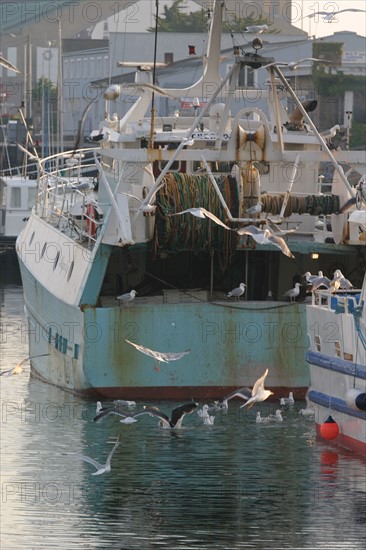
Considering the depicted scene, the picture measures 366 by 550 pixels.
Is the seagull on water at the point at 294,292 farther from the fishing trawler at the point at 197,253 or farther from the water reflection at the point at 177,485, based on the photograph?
the water reflection at the point at 177,485

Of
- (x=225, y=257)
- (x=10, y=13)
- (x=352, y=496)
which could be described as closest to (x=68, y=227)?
(x=225, y=257)

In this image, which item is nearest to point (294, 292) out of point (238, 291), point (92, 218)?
point (238, 291)

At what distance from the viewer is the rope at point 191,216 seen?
33.1m

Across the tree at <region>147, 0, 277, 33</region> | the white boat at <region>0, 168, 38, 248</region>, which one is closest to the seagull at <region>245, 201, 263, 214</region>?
the white boat at <region>0, 168, 38, 248</region>

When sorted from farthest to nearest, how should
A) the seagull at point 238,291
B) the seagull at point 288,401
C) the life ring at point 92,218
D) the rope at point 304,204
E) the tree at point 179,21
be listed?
the tree at point 179,21, the life ring at point 92,218, the rope at point 304,204, the seagull at point 238,291, the seagull at point 288,401

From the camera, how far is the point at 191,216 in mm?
33188

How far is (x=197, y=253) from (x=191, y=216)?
213 cm

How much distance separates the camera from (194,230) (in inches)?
1309

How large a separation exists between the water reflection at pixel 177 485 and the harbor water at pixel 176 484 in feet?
0.07

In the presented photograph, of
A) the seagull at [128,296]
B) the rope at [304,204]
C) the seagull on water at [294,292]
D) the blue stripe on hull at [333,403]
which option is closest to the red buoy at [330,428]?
the blue stripe on hull at [333,403]

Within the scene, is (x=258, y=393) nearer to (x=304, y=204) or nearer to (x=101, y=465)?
(x=101, y=465)

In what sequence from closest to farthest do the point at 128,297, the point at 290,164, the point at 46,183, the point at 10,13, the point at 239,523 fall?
the point at 239,523 < the point at 128,297 < the point at 290,164 < the point at 46,183 < the point at 10,13

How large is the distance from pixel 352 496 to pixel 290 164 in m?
11.3

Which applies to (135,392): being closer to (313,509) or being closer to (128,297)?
(128,297)
